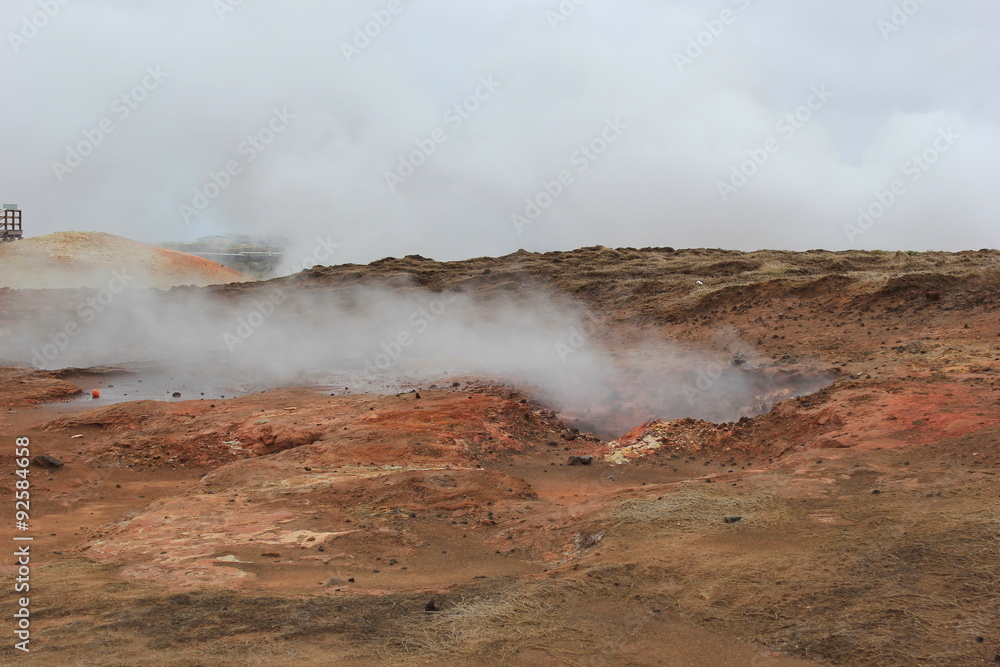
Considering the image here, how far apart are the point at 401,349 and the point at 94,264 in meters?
25.4

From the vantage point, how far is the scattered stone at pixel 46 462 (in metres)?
9.57

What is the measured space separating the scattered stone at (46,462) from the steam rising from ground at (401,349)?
553 centimetres

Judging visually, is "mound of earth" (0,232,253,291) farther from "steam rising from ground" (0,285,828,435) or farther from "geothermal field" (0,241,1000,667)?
"geothermal field" (0,241,1000,667)

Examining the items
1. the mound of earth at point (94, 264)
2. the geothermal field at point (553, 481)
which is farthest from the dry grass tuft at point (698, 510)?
the mound of earth at point (94, 264)

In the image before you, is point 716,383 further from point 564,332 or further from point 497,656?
point 497,656

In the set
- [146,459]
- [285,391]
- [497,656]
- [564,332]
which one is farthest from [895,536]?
[564,332]

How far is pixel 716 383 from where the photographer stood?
11.7m

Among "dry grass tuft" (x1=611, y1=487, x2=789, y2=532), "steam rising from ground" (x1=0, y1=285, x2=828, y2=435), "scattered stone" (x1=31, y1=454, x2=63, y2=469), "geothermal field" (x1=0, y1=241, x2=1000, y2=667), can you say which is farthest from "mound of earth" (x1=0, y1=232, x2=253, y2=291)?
"dry grass tuft" (x1=611, y1=487, x2=789, y2=532)

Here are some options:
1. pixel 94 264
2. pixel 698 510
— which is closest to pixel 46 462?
pixel 698 510

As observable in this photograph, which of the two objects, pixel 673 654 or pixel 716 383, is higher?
pixel 716 383

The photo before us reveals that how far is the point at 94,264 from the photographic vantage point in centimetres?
3572

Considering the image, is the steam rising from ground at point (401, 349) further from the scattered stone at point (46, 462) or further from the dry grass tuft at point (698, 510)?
the scattered stone at point (46, 462)

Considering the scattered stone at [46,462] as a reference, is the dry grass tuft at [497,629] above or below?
below

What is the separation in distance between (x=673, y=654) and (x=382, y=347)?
15146 mm
